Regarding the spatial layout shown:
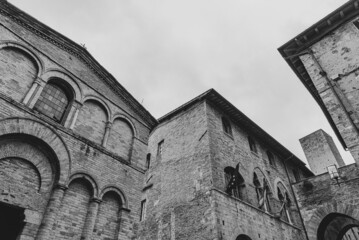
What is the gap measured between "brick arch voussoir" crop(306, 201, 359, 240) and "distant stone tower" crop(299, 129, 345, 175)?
1141 centimetres

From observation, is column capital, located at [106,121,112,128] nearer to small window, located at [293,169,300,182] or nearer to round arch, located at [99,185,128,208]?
round arch, located at [99,185,128,208]

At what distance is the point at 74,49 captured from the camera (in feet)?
26.5

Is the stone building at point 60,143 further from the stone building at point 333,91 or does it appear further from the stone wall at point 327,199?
the stone wall at point 327,199

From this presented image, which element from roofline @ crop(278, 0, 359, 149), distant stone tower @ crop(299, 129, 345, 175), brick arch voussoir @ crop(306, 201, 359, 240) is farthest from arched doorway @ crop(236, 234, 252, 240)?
distant stone tower @ crop(299, 129, 345, 175)

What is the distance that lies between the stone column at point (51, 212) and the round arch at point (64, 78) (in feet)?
9.60

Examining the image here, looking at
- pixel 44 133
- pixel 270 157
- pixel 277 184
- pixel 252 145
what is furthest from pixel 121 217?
pixel 270 157

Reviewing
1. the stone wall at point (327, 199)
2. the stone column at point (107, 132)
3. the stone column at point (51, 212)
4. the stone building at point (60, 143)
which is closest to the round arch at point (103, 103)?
the stone building at point (60, 143)

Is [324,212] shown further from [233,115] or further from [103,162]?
[103,162]

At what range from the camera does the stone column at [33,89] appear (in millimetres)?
6049

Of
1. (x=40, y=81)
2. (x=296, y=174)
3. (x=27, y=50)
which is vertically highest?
(x=296, y=174)

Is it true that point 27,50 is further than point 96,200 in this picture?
Yes

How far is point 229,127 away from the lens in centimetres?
1309

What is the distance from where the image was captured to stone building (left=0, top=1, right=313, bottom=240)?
18.0 ft

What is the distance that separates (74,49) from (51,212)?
5412mm
